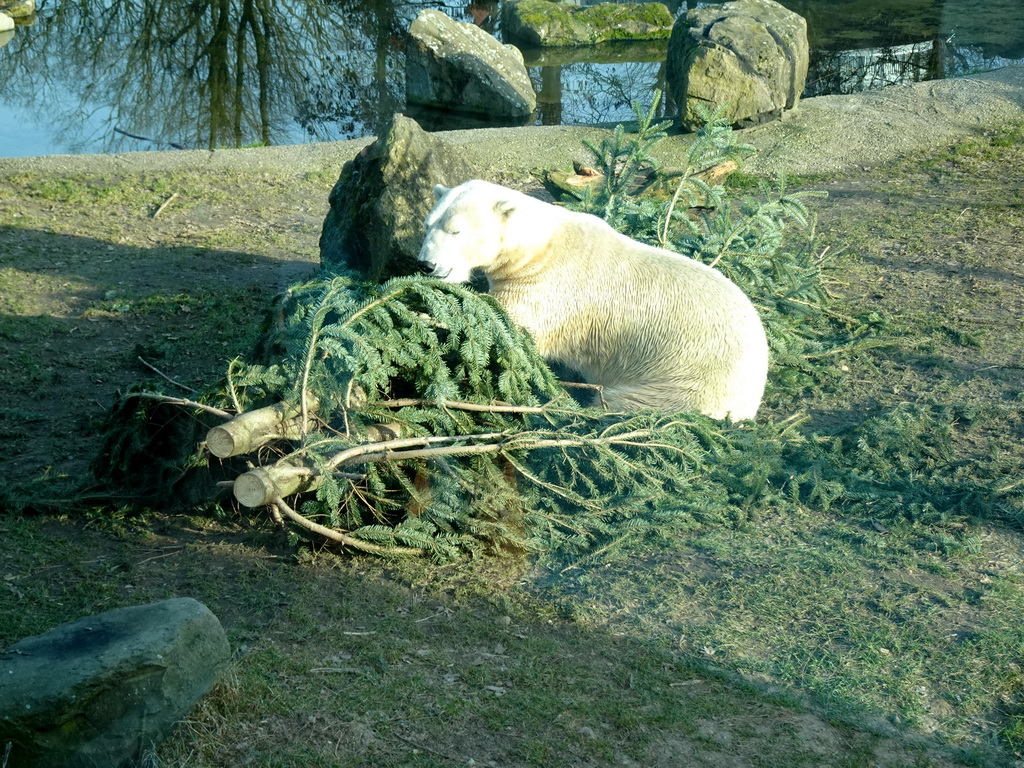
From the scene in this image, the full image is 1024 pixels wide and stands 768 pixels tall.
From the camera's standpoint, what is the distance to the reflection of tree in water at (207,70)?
45.2 ft

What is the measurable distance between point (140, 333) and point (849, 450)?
4479 mm

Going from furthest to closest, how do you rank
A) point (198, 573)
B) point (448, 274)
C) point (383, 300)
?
point (448, 274), point (383, 300), point (198, 573)

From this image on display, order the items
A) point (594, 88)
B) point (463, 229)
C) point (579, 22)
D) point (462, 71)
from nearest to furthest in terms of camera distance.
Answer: point (463, 229) → point (462, 71) → point (594, 88) → point (579, 22)

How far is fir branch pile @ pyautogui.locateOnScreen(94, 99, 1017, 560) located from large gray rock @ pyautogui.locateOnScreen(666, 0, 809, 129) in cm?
585

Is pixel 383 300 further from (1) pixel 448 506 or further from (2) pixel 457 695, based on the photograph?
(2) pixel 457 695

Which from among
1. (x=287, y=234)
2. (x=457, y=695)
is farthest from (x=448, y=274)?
(x=287, y=234)

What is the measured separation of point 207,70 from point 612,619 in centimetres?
1389

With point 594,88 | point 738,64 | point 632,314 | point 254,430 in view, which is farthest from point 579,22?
point 254,430

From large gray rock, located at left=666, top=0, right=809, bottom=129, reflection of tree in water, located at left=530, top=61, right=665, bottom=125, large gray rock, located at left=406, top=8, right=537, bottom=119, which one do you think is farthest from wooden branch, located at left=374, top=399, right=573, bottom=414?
reflection of tree in water, located at left=530, top=61, right=665, bottom=125

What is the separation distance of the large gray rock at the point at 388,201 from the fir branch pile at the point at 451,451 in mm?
966

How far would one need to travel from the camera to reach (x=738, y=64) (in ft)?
32.9

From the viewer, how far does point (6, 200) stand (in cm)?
851

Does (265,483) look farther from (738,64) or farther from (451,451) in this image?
(738,64)

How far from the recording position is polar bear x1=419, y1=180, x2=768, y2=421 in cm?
489
